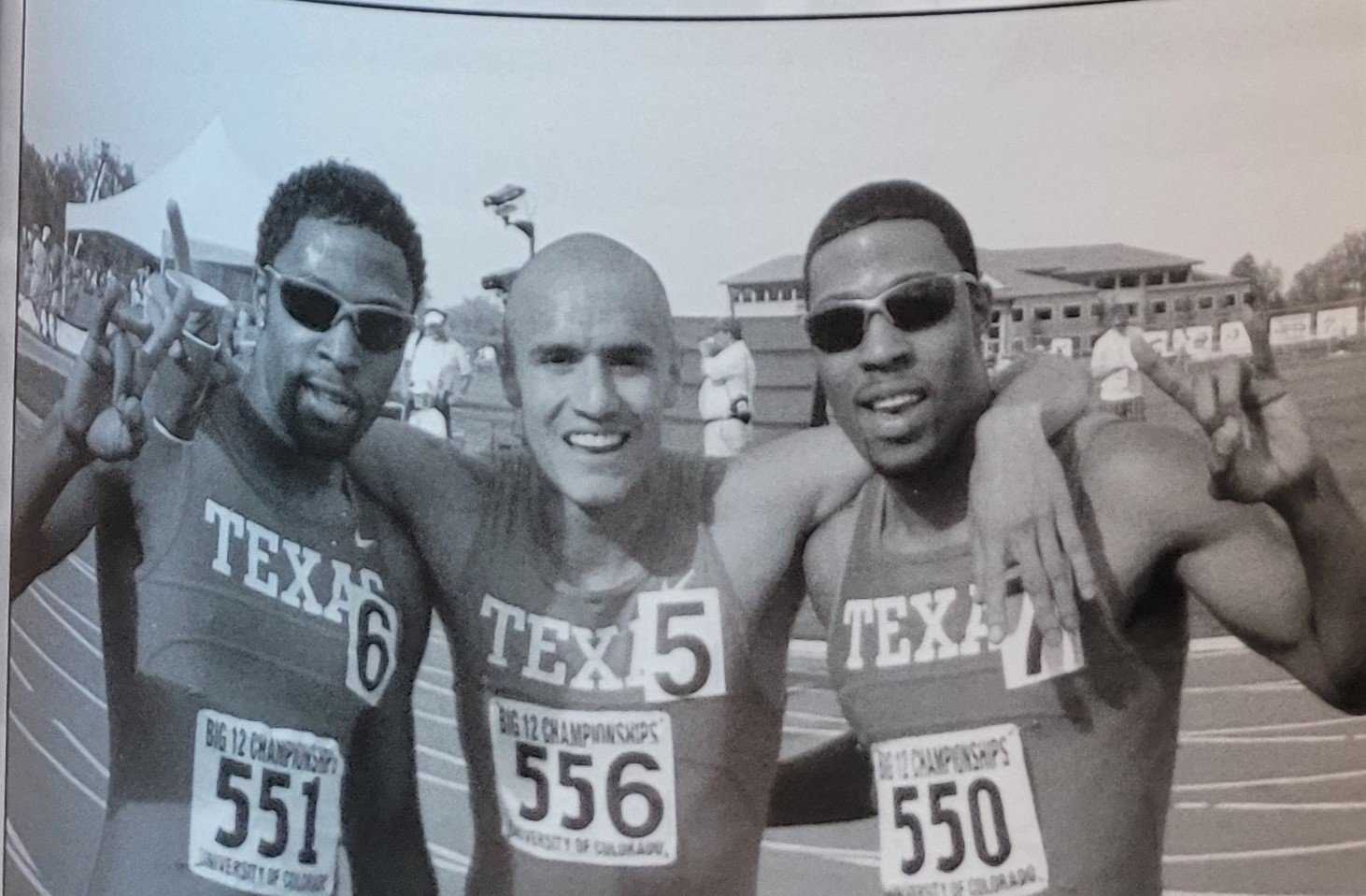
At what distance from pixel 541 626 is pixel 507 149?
26 cm

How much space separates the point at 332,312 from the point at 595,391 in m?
0.15

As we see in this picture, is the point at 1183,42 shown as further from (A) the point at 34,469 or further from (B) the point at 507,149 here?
(A) the point at 34,469

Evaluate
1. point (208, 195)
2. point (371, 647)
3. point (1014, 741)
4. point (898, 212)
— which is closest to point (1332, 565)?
point (1014, 741)

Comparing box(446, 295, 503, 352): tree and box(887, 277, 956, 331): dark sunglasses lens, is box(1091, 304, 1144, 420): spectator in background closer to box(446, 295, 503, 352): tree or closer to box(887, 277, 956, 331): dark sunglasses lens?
box(887, 277, 956, 331): dark sunglasses lens

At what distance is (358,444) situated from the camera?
72 centimetres

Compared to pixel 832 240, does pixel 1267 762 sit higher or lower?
lower

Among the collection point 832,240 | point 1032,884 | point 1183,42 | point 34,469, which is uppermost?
point 1183,42

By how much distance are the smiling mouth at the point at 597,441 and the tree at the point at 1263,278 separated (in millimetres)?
345

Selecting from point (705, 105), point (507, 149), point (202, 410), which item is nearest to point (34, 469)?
point (202, 410)

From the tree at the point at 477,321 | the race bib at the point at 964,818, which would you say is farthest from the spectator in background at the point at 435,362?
the race bib at the point at 964,818

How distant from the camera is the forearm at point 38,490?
0.73 meters

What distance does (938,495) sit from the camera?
714 millimetres

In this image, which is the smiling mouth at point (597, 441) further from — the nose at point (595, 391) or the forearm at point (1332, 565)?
the forearm at point (1332, 565)

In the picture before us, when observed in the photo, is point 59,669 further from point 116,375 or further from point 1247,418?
point 1247,418
